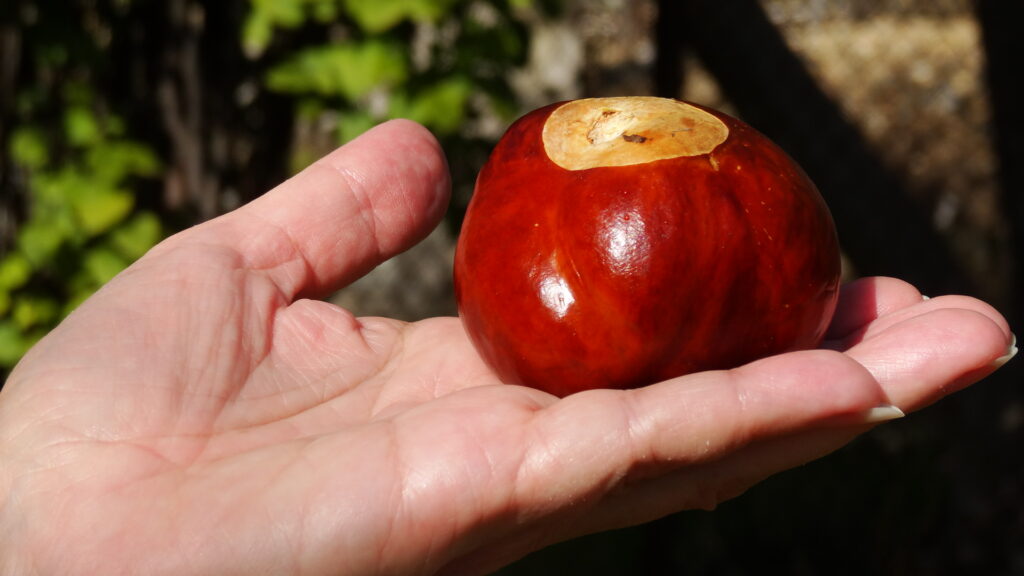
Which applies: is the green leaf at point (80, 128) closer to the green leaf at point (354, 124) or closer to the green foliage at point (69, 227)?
the green foliage at point (69, 227)

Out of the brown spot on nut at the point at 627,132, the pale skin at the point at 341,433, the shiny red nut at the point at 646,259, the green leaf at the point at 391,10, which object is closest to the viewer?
the pale skin at the point at 341,433

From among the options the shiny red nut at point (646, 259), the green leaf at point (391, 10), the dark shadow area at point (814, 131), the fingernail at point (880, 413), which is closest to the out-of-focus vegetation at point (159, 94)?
the green leaf at point (391, 10)

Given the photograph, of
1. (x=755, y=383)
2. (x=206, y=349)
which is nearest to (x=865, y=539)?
(x=755, y=383)

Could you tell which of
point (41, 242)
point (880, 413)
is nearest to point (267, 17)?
point (41, 242)

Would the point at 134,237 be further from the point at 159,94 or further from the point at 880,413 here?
the point at 880,413

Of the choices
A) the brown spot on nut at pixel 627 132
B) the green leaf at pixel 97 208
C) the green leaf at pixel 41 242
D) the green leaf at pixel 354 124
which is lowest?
the green leaf at pixel 41 242

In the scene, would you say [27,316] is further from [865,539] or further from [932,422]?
[932,422]
